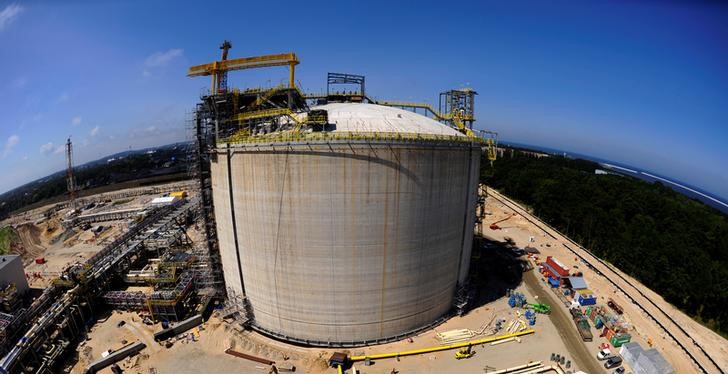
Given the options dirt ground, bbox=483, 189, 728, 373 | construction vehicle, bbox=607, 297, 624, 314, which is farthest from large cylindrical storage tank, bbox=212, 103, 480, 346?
construction vehicle, bbox=607, 297, 624, 314

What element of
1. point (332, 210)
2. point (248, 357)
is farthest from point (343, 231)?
point (248, 357)

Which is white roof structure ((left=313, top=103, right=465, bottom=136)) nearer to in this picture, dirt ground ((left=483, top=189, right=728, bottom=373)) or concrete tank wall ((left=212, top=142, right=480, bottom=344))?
concrete tank wall ((left=212, top=142, right=480, bottom=344))

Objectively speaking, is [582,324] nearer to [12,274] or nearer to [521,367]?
[521,367]

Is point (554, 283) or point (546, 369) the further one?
point (554, 283)

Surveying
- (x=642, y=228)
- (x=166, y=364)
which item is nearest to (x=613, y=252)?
(x=642, y=228)

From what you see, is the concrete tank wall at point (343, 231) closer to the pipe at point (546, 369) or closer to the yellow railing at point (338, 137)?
the yellow railing at point (338, 137)

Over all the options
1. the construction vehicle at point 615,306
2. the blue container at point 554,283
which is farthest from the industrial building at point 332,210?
the construction vehicle at point 615,306

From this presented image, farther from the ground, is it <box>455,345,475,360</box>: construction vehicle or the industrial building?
the industrial building
